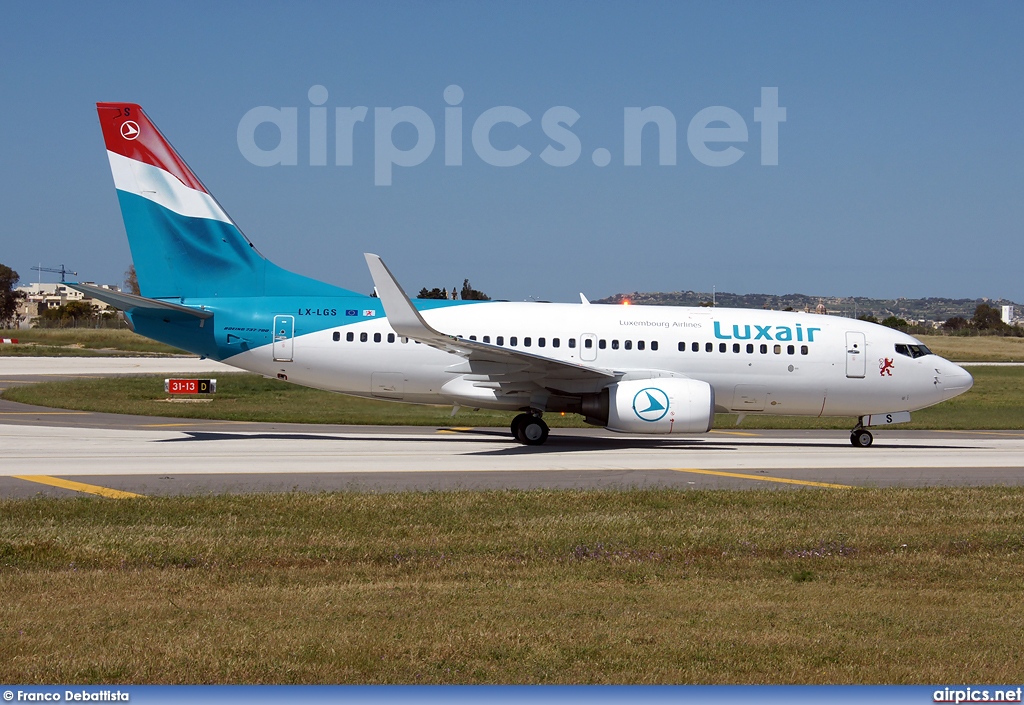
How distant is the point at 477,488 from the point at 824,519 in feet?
18.8

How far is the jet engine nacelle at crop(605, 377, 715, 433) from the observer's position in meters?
22.9

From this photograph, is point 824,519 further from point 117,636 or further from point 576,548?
point 117,636

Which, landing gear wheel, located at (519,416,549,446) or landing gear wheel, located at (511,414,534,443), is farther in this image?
landing gear wheel, located at (511,414,534,443)

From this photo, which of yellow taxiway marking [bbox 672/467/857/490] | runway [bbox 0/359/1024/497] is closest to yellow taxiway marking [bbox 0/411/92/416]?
runway [bbox 0/359/1024/497]

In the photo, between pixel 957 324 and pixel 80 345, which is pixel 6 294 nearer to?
pixel 80 345

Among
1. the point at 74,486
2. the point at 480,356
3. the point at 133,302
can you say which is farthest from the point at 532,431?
the point at 74,486

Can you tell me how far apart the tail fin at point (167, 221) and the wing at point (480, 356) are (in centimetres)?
511

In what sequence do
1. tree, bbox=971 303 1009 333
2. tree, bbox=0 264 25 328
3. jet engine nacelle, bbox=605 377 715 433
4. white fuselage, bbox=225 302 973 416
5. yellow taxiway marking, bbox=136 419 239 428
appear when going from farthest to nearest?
tree, bbox=971 303 1009 333 → tree, bbox=0 264 25 328 → yellow taxiway marking, bbox=136 419 239 428 → white fuselage, bbox=225 302 973 416 → jet engine nacelle, bbox=605 377 715 433

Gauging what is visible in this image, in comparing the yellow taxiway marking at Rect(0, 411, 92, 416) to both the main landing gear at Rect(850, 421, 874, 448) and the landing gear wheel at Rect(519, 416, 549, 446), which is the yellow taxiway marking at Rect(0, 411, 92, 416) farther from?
the main landing gear at Rect(850, 421, 874, 448)

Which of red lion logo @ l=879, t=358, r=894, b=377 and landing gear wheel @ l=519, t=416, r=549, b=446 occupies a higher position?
red lion logo @ l=879, t=358, r=894, b=377

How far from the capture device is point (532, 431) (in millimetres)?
24547

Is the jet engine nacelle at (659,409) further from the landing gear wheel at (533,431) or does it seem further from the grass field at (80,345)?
the grass field at (80,345)

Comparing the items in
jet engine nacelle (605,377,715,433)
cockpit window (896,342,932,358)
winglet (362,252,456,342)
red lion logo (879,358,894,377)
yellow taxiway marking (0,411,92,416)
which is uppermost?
winglet (362,252,456,342)

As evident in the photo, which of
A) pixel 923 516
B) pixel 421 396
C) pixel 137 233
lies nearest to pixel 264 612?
pixel 923 516
